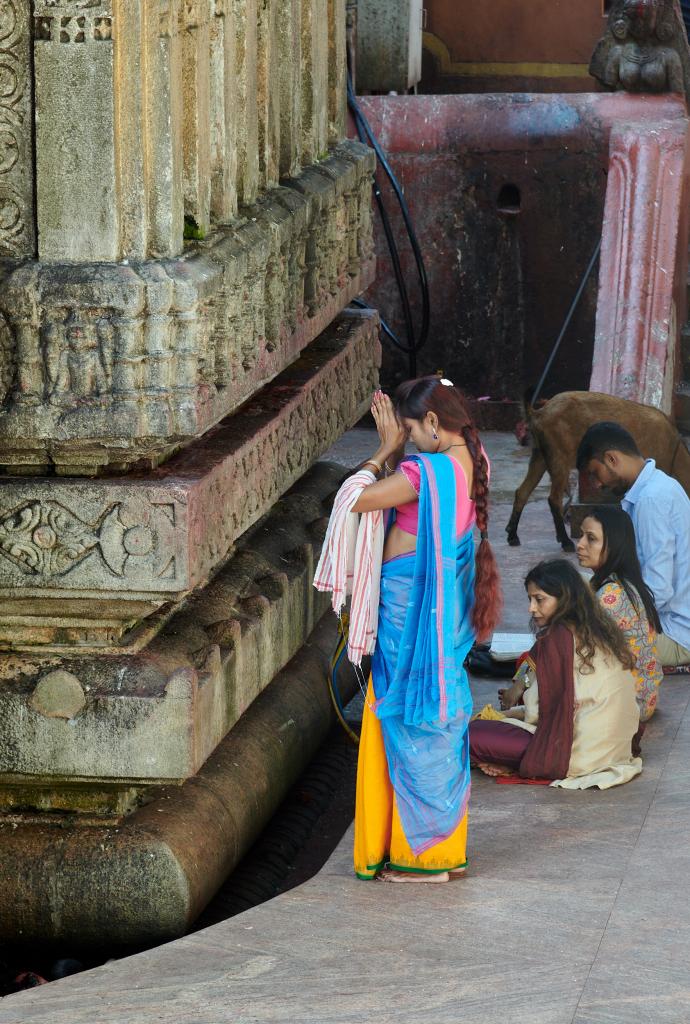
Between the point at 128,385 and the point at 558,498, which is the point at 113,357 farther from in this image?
the point at 558,498

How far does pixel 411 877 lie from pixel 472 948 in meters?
0.51

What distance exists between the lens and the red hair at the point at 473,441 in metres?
4.70

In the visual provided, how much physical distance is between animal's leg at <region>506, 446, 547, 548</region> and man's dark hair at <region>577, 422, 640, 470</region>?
1860 millimetres

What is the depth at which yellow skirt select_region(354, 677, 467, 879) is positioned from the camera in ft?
15.5

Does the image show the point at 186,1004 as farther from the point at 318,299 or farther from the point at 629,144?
the point at 629,144

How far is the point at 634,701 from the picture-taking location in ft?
17.9

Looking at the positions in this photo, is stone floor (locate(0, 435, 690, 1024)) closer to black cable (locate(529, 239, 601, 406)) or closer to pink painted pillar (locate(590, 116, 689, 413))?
pink painted pillar (locate(590, 116, 689, 413))

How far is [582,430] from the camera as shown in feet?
26.8

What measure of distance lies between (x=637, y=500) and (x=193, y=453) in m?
2.09

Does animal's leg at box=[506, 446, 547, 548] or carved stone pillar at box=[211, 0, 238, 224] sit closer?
carved stone pillar at box=[211, 0, 238, 224]

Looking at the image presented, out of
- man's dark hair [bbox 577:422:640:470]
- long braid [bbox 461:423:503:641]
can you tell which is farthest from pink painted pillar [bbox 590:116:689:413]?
long braid [bbox 461:423:503:641]

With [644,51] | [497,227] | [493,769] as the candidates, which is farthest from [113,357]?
[644,51]

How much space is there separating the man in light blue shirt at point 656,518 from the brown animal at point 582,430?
5.33 feet

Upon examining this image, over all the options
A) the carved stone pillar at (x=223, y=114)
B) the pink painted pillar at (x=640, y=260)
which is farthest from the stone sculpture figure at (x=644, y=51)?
the carved stone pillar at (x=223, y=114)
